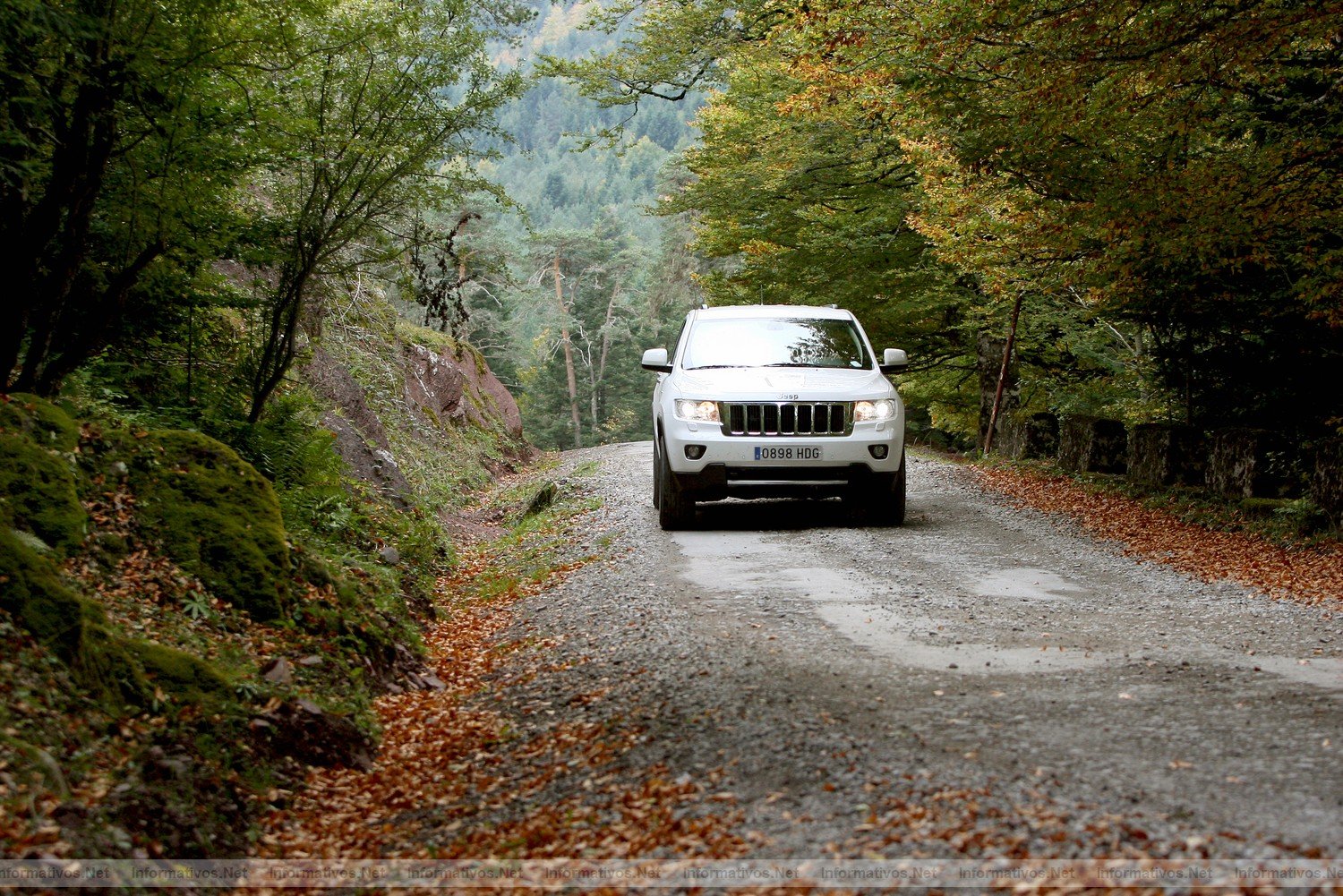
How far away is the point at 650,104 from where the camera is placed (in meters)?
145

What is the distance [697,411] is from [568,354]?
47877 mm

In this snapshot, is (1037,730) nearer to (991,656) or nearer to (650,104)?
(991,656)

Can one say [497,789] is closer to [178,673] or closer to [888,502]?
[178,673]

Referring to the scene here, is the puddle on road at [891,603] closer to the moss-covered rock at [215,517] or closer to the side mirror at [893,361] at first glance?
the side mirror at [893,361]

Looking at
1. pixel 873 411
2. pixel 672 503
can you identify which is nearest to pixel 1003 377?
pixel 873 411

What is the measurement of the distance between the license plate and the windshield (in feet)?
3.78

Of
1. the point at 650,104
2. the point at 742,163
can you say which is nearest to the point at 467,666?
the point at 742,163

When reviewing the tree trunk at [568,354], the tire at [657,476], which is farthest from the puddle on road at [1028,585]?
the tree trunk at [568,354]

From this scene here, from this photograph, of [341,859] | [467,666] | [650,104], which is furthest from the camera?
[650,104]

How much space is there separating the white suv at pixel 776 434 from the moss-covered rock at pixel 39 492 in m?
6.00

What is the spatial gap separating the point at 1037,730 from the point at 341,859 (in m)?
2.90

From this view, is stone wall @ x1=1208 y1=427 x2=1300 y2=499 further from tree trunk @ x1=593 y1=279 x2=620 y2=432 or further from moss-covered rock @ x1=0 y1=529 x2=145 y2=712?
tree trunk @ x1=593 y1=279 x2=620 y2=432

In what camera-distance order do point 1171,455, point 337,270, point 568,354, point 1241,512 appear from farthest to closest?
point 568,354, point 1171,455, point 1241,512, point 337,270

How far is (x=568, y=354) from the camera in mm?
57906
